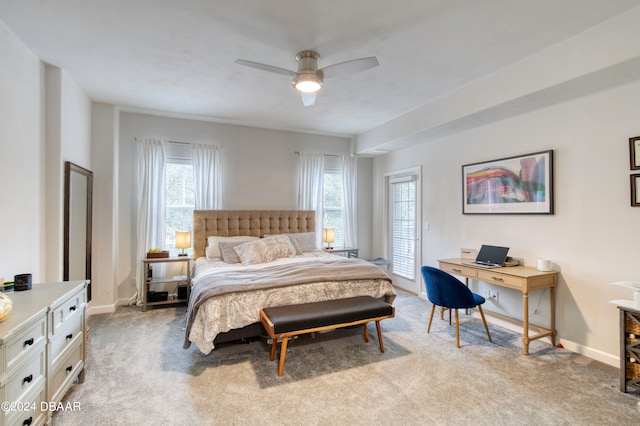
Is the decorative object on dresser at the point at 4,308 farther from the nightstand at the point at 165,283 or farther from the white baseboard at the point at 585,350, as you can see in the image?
the white baseboard at the point at 585,350

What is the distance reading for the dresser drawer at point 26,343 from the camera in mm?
1559

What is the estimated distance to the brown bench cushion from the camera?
2625 mm

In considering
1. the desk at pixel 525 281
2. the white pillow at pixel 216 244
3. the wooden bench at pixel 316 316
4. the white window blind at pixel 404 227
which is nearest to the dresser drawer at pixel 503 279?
the desk at pixel 525 281

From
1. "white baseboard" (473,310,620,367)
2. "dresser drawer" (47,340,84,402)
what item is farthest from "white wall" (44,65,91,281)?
"white baseboard" (473,310,620,367)

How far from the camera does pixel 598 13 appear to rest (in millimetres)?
2236

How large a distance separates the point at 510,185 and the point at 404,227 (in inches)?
82.6

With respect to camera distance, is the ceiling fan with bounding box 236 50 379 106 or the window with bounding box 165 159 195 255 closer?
the ceiling fan with bounding box 236 50 379 106

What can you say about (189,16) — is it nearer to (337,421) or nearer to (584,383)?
(337,421)

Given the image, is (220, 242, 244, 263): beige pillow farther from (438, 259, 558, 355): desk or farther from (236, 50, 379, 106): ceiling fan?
(438, 259, 558, 355): desk

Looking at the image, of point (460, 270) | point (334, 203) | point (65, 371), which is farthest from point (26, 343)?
point (334, 203)

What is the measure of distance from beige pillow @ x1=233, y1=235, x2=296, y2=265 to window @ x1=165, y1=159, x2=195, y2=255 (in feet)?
3.88

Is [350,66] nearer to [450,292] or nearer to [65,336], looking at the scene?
[450,292]

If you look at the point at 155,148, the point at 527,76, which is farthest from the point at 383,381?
the point at 155,148

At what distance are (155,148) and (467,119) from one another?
438cm
